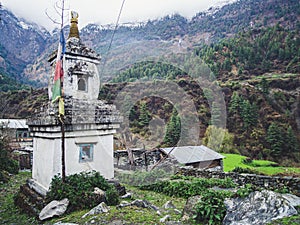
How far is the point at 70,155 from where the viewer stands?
21.9ft

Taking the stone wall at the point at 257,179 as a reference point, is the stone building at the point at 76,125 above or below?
above

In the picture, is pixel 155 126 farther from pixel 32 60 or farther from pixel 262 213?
pixel 32 60

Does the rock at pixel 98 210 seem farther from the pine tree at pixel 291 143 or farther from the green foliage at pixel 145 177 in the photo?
the pine tree at pixel 291 143

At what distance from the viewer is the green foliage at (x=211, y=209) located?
16.2 feet

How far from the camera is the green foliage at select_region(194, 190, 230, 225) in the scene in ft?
16.2

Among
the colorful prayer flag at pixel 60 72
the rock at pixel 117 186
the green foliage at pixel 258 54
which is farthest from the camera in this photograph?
the green foliage at pixel 258 54

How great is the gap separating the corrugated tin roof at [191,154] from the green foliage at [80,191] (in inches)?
333

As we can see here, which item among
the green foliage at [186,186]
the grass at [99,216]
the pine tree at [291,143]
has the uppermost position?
the grass at [99,216]

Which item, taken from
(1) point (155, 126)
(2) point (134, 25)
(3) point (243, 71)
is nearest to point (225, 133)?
(1) point (155, 126)

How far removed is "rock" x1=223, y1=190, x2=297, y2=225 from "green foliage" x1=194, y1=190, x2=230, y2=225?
13 cm

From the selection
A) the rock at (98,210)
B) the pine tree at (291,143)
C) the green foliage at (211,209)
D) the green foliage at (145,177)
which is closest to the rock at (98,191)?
the rock at (98,210)

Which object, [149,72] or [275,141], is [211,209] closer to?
[275,141]

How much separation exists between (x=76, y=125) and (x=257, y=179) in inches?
294

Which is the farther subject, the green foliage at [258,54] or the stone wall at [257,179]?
the green foliage at [258,54]
